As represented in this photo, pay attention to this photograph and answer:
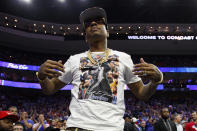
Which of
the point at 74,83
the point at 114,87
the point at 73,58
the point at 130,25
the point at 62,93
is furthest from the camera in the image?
the point at 62,93

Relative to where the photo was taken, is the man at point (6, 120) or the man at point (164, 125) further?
the man at point (164, 125)

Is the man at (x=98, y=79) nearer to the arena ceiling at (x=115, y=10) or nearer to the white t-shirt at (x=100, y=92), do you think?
the white t-shirt at (x=100, y=92)

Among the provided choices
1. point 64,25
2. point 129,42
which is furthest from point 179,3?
point 64,25

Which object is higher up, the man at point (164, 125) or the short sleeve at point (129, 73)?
the short sleeve at point (129, 73)

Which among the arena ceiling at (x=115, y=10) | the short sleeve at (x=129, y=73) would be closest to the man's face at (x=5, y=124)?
the short sleeve at (x=129, y=73)

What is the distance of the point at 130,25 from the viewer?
929 inches

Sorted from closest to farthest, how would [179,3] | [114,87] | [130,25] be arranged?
1. [114,87]
2. [179,3]
3. [130,25]

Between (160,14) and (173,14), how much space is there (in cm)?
113

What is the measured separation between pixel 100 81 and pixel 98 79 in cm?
2

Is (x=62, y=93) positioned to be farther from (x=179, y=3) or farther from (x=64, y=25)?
(x=179, y=3)

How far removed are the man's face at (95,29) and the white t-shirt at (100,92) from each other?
165mm

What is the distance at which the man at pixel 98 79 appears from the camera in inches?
62.5

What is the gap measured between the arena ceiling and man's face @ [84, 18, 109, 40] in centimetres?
1784

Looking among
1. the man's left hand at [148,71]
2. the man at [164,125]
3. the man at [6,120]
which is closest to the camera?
the man's left hand at [148,71]
